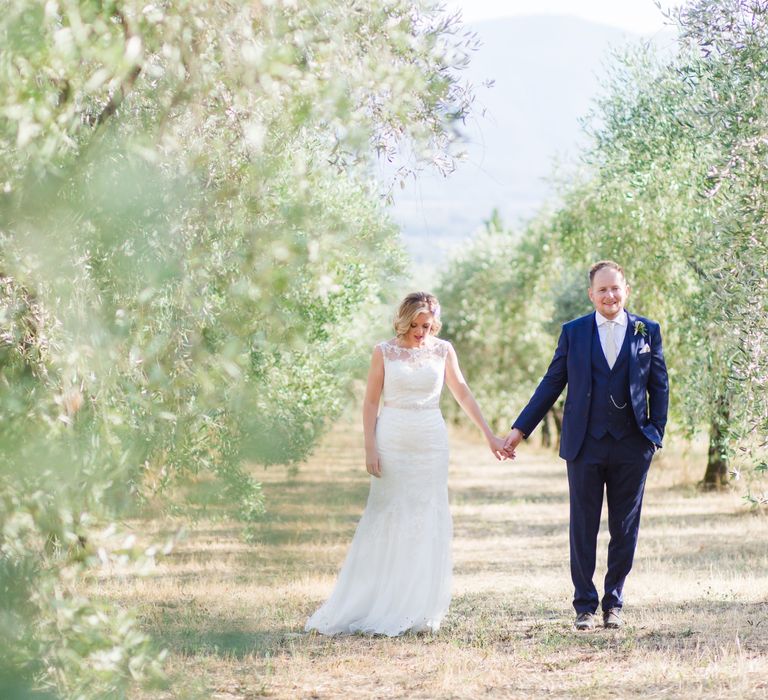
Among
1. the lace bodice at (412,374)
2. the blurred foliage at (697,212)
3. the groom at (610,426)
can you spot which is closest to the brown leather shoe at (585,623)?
the groom at (610,426)

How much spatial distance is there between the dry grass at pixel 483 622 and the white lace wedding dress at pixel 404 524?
307 mm

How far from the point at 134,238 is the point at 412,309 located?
4.25 metres

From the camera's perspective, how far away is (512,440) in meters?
9.20

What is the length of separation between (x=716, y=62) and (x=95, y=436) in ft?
23.6

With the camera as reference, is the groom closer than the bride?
Yes

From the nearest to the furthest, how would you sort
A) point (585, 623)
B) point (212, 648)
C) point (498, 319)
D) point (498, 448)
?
point (212, 648), point (585, 623), point (498, 448), point (498, 319)

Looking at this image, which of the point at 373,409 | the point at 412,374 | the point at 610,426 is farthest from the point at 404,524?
the point at 610,426

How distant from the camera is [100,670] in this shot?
495 cm

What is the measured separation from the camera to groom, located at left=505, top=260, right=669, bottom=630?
849 cm

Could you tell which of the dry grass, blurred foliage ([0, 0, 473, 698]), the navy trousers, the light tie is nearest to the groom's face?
the light tie

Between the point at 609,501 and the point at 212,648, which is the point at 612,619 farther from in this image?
the point at 212,648

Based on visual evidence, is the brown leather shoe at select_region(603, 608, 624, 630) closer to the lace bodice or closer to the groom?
the groom

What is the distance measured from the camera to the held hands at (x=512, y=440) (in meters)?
9.11

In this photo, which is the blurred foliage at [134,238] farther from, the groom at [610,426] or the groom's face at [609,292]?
the groom at [610,426]
